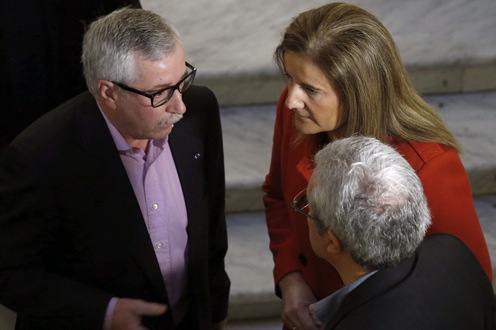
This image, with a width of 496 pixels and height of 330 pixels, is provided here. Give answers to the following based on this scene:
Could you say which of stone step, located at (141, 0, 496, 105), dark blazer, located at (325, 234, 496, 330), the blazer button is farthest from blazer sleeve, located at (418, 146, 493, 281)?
stone step, located at (141, 0, 496, 105)

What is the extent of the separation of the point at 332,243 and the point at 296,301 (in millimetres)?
491

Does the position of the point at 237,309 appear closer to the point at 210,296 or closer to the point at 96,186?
the point at 210,296

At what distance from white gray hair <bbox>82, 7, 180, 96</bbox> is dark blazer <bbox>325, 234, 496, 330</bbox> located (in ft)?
2.63

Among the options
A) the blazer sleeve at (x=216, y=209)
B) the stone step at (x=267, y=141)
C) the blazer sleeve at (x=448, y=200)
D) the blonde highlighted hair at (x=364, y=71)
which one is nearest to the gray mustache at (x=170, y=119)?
the blazer sleeve at (x=216, y=209)

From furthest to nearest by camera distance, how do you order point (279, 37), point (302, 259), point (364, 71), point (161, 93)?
point (279, 37) → point (302, 259) → point (161, 93) → point (364, 71)

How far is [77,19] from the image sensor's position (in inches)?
83.6

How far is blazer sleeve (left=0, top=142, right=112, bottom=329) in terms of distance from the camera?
1.34 metres

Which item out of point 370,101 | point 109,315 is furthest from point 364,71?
point 109,315

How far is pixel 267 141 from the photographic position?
279 cm

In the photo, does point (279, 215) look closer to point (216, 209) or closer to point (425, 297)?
point (216, 209)

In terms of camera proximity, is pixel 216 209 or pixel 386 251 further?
pixel 216 209

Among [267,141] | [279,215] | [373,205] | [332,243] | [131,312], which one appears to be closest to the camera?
[373,205]

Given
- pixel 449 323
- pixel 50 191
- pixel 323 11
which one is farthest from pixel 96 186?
pixel 449 323

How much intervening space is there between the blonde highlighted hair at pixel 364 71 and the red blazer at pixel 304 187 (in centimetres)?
6
